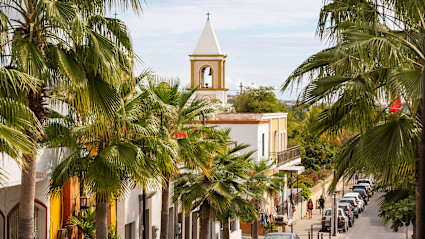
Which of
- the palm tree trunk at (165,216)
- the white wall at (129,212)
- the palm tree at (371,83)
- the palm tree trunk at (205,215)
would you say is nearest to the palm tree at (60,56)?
the palm tree at (371,83)

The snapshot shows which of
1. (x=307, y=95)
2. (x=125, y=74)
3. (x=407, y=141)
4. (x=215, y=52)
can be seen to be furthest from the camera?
(x=215, y=52)

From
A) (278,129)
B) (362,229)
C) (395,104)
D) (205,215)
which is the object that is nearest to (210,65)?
(278,129)

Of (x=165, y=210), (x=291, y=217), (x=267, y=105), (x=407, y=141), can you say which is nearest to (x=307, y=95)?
(x=407, y=141)

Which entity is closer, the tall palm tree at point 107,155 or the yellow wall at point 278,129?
the tall palm tree at point 107,155

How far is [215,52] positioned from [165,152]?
33.9m

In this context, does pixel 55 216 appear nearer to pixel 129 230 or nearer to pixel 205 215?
pixel 129 230

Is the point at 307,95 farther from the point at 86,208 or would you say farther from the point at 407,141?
the point at 86,208

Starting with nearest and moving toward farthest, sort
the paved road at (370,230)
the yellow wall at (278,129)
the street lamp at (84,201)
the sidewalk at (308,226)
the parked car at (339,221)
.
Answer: the street lamp at (84,201) < the sidewalk at (308,226) < the paved road at (370,230) < the parked car at (339,221) < the yellow wall at (278,129)

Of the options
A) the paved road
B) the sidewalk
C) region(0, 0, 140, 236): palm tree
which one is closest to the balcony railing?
the sidewalk

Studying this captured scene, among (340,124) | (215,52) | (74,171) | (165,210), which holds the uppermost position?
(215,52)

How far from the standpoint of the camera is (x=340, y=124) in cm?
1124

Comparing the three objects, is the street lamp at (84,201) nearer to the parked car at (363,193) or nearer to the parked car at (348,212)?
the parked car at (348,212)

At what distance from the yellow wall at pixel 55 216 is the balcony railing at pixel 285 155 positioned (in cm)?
2575

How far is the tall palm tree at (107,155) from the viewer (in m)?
12.2
